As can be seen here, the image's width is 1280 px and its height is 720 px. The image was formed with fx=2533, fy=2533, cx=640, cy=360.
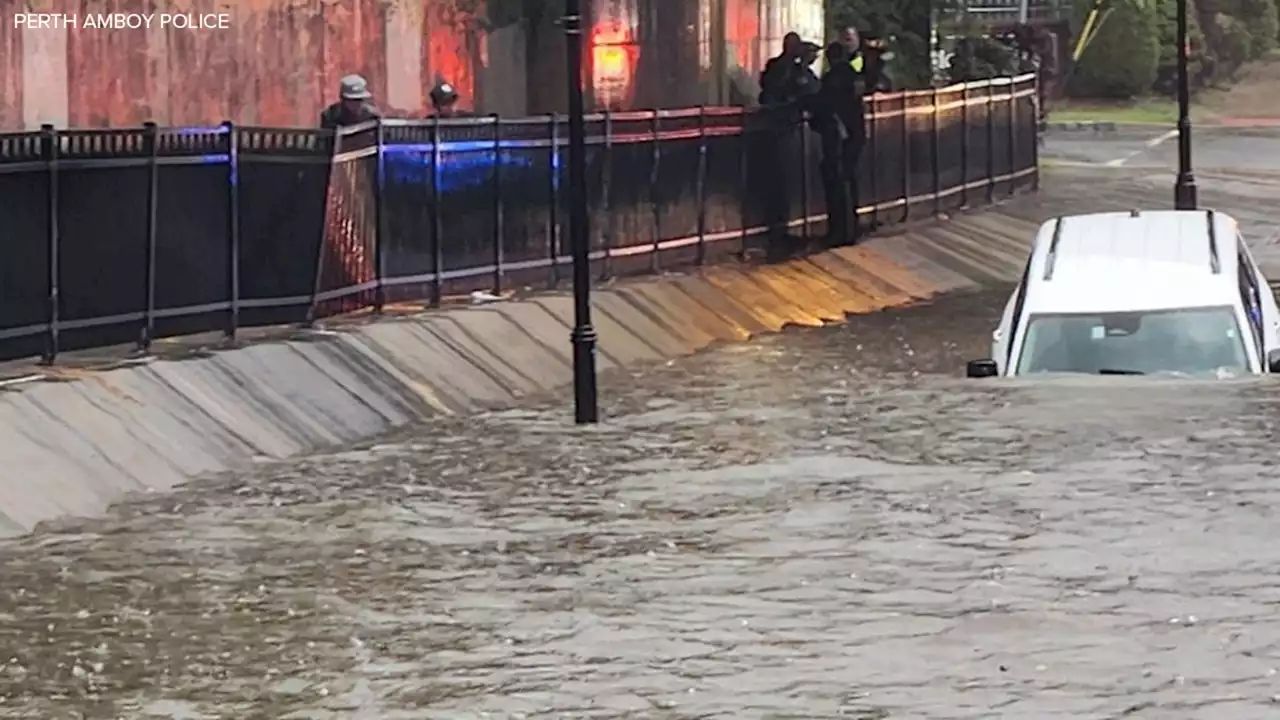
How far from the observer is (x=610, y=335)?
1902 cm

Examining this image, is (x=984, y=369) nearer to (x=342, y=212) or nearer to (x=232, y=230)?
(x=342, y=212)

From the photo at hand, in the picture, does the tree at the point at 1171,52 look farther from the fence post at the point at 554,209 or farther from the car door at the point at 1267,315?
the car door at the point at 1267,315

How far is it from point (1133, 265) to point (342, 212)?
5123 mm

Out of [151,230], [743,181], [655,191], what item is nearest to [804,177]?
[743,181]

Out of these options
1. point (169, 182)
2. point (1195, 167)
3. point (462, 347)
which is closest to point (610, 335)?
Answer: point (462, 347)

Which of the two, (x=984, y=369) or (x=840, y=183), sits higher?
(x=840, y=183)

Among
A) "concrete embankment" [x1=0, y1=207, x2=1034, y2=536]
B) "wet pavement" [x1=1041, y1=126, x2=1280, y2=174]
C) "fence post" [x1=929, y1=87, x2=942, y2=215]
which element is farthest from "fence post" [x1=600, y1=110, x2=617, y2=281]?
"wet pavement" [x1=1041, y1=126, x2=1280, y2=174]

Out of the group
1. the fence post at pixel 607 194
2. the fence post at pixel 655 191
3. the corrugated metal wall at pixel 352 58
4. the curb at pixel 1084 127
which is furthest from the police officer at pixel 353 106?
the curb at pixel 1084 127

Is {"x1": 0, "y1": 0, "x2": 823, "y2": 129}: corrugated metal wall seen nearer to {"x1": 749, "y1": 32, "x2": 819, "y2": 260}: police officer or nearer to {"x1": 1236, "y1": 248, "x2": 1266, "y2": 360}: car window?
{"x1": 749, "y1": 32, "x2": 819, "y2": 260}: police officer

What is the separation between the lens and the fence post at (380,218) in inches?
677

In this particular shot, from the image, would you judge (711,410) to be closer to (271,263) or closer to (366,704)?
(271,263)

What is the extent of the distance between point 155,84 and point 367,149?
6104 mm

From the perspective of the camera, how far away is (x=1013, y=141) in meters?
33.8

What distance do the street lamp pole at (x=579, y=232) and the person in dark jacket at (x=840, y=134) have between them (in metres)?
9.93
